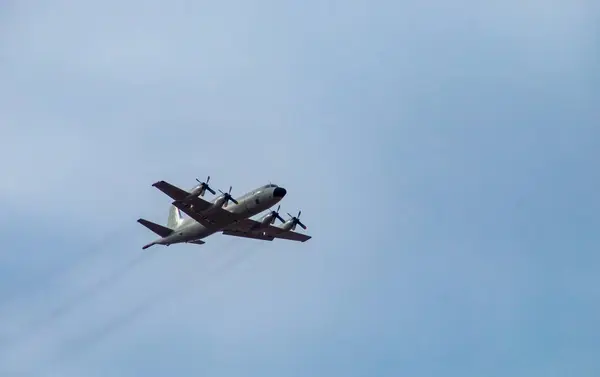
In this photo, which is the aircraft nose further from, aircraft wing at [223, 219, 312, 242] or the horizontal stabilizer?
the horizontal stabilizer

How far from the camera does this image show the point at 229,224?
110375mm

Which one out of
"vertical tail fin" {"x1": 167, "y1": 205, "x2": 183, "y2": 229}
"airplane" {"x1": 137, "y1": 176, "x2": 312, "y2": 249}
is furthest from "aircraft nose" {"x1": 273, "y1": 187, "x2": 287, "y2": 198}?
"vertical tail fin" {"x1": 167, "y1": 205, "x2": 183, "y2": 229}

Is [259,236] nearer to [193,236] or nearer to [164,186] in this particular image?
[193,236]

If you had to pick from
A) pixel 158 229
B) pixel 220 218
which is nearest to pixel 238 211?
pixel 220 218

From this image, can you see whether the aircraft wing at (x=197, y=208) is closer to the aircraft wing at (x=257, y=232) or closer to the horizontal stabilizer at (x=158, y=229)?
the aircraft wing at (x=257, y=232)

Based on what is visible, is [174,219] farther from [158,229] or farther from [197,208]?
[197,208]

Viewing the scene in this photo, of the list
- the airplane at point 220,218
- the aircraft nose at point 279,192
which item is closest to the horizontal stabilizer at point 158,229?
the airplane at point 220,218

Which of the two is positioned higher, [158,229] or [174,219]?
[174,219]

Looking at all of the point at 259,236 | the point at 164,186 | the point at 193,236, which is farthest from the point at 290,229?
the point at 164,186

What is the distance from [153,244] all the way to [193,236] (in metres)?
5.47

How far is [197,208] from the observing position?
107500 mm

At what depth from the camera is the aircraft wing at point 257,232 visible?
373 feet

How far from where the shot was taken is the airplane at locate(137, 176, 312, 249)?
106 metres

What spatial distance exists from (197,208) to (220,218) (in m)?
2.98
